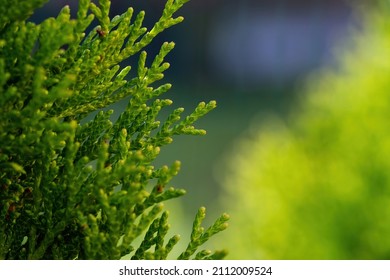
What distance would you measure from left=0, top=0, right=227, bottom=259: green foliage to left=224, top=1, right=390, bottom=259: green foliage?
236cm

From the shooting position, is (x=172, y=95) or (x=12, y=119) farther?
(x=172, y=95)

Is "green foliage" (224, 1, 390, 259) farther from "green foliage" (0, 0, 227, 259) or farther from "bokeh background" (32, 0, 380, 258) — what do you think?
"bokeh background" (32, 0, 380, 258)

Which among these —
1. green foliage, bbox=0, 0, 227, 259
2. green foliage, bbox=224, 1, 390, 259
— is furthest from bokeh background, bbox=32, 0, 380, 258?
green foliage, bbox=0, 0, 227, 259

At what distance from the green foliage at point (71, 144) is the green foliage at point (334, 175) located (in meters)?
2.36

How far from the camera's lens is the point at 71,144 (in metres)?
1.91

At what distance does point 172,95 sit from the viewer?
29.3 meters

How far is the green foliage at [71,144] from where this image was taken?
1861mm

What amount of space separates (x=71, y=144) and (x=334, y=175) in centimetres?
284

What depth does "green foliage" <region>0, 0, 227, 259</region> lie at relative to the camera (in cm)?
186

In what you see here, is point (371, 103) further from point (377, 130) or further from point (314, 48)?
point (314, 48)
